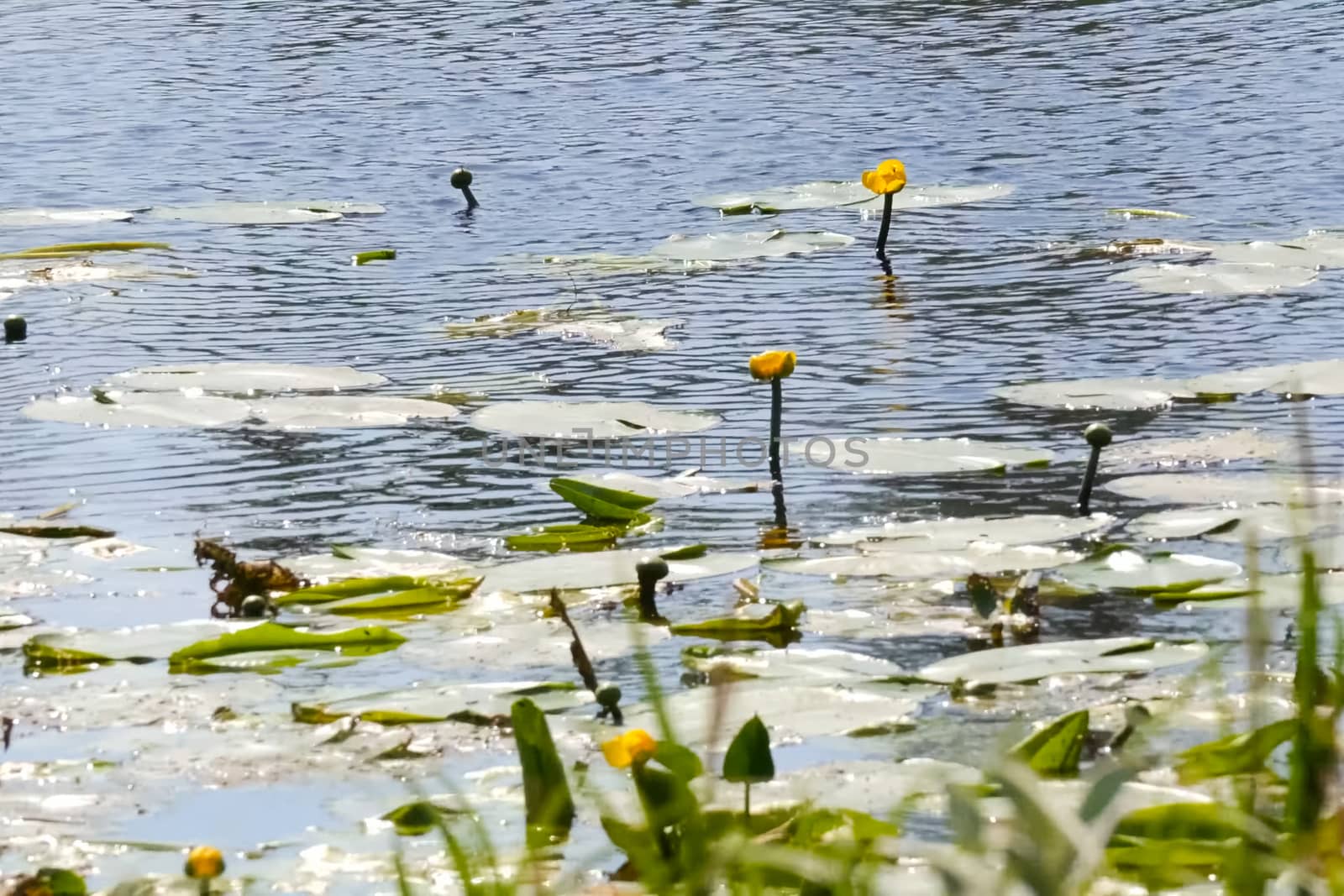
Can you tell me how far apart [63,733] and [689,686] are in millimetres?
745

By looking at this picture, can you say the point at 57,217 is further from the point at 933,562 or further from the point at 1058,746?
the point at 1058,746

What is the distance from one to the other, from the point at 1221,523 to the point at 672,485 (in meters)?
0.90

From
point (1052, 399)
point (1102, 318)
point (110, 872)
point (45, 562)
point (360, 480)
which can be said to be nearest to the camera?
point (110, 872)

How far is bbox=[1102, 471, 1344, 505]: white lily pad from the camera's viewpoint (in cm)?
325

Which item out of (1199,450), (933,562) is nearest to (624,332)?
(1199,450)

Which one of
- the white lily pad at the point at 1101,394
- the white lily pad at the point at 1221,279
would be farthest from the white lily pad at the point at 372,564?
the white lily pad at the point at 1221,279

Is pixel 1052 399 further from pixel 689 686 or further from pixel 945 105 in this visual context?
pixel 945 105

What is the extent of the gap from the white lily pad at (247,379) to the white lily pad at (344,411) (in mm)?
99

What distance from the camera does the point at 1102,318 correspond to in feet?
15.3

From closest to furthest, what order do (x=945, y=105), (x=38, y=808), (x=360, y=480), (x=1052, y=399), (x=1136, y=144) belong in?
(x=38, y=808)
(x=360, y=480)
(x=1052, y=399)
(x=1136, y=144)
(x=945, y=105)

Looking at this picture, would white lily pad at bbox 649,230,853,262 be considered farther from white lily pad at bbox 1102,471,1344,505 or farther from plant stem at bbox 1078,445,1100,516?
plant stem at bbox 1078,445,1100,516

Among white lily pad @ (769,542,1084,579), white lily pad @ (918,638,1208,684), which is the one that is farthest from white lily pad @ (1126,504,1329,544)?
white lily pad @ (918,638,1208,684)

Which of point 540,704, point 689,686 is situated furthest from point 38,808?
point 689,686

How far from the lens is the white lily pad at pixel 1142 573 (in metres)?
2.85
